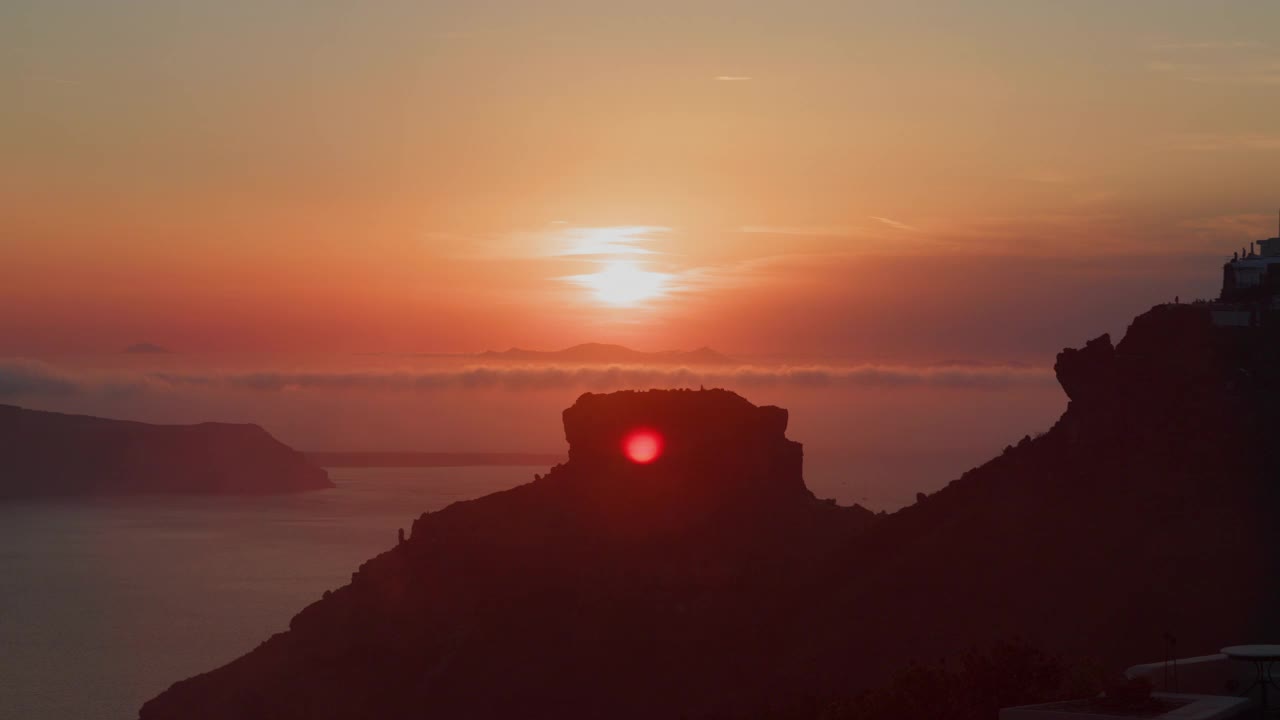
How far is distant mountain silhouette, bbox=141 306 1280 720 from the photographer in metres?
103

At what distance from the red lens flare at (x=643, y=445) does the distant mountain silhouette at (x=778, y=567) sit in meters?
1.12

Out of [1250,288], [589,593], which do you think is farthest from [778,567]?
[1250,288]

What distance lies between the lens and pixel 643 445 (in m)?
162

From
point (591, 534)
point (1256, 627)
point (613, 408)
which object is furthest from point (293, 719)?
point (1256, 627)

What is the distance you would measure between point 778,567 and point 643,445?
26.4m

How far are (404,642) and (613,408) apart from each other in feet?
110

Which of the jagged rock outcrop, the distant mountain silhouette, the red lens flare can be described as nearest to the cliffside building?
the distant mountain silhouette

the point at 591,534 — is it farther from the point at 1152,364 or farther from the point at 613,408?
the point at 1152,364

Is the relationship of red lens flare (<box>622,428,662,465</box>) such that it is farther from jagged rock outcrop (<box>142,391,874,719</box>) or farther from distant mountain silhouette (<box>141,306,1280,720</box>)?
distant mountain silhouette (<box>141,306,1280,720</box>)

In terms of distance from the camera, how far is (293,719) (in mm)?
142750

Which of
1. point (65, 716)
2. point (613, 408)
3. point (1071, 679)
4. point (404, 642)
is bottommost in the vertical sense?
point (65, 716)

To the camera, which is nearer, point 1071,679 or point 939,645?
point 1071,679

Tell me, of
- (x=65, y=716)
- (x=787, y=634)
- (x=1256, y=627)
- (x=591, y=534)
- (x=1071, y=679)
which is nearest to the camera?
(x=1071, y=679)

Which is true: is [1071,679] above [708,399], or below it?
below
